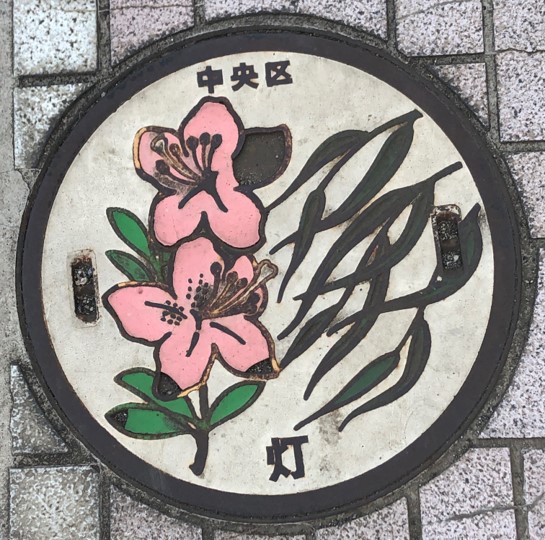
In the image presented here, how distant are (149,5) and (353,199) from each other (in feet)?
2.32

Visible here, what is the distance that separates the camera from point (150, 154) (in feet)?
4.77

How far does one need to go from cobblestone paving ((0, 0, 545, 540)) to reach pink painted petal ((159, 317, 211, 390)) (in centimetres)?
31

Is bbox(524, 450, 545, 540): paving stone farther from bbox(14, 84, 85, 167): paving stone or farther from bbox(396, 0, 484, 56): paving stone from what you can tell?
bbox(14, 84, 85, 167): paving stone

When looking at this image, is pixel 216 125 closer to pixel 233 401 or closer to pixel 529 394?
pixel 233 401

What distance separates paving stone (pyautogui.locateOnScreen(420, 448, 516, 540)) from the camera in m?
1.41

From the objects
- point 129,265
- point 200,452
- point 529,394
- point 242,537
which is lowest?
point 242,537

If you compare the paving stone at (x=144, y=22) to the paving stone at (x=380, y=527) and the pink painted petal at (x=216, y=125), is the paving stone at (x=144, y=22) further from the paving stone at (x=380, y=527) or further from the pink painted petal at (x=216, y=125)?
the paving stone at (x=380, y=527)

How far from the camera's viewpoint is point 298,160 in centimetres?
144

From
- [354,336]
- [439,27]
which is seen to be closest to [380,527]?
[354,336]

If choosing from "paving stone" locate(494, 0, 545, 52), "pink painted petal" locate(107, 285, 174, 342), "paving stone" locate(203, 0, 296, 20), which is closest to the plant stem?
"pink painted petal" locate(107, 285, 174, 342)

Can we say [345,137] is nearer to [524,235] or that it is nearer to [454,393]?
[524,235]

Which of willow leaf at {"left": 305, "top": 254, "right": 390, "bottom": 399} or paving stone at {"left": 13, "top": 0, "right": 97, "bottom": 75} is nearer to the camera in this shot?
willow leaf at {"left": 305, "top": 254, "right": 390, "bottom": 399}

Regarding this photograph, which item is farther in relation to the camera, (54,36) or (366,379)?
(54,36)

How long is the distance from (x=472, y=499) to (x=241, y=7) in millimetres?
1306
